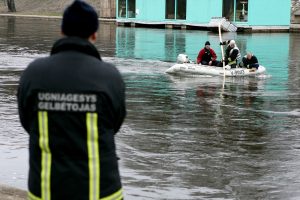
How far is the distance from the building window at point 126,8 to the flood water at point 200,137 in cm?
3788

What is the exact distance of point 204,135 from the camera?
41.7 feet

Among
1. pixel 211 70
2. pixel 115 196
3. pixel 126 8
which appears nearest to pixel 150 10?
pixel 126 8

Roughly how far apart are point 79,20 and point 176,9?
57.7m

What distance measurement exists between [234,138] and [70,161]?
948cm

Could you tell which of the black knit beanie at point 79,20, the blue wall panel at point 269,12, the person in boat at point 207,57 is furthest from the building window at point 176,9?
the black knit beanie at point 79,20

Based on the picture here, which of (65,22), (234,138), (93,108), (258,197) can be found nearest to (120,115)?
(93,108)

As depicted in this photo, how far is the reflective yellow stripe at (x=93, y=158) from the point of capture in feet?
10.7

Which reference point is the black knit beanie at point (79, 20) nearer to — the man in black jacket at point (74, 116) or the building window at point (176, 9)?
the man in black jacket at point (74, 116)

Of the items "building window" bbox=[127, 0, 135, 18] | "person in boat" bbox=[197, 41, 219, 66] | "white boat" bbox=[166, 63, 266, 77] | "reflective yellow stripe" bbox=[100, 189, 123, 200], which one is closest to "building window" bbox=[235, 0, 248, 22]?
"building window" bbox=[127, 0, 135, 18]

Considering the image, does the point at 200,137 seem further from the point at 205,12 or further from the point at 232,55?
the point at 205,12

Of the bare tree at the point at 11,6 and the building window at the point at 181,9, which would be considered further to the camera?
the bare tree at the point at 11,6

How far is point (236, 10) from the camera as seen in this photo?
5703cm

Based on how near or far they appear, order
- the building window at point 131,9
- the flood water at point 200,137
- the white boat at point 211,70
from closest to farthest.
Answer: the flood water at point 200,137, the white boat at point 211,70, the building window at point 131,9

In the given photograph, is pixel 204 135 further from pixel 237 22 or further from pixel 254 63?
pixel 237 22
